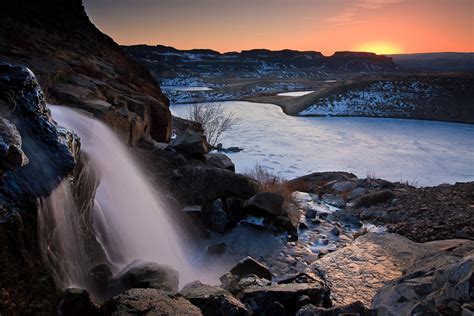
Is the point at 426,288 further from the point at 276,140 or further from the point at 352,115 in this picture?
the point at 352,115

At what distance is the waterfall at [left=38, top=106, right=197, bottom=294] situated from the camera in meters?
4.66

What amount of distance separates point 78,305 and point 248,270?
9.76 feet

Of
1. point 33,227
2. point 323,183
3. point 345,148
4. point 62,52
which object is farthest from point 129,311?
point 345,148

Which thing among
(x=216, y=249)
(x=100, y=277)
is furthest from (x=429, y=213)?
(x=100, y=277)

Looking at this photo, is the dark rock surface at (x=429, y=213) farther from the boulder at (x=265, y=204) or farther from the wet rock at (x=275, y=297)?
the wet rock at (x=275, y=297)

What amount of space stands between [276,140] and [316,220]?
68.3ft

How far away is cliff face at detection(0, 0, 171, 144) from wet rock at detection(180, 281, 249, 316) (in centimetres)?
608

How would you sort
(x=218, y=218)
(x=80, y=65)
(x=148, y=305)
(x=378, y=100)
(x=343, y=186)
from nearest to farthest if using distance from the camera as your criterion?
1. (x=148, y=305)
2. (x=218, y=218)
3. (x=80, y=65)
4. (x=343, y=186)
5. (x=378, y=100)

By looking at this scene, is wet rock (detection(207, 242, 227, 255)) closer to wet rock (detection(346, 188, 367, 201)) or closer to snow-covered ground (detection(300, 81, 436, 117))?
wet rock (detection(346, 188, 367, 201))

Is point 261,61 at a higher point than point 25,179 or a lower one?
higher

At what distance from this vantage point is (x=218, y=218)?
356 inches

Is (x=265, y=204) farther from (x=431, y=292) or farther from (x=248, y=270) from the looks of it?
(x=431, y=292)

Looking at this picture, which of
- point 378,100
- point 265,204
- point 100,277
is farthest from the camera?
point 378,100

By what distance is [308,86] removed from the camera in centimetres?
9744
